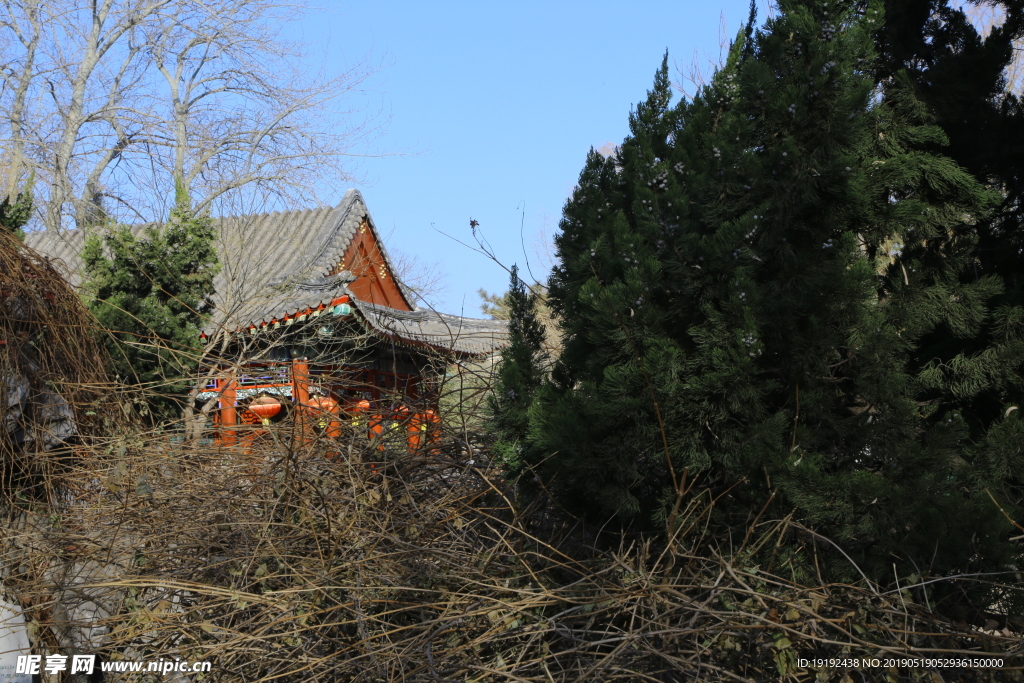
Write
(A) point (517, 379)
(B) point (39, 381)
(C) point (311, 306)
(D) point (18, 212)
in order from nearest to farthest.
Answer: (A) point (517, 379) < (B) point (39, 381) < (D) point (18, 212) < (C) point (311, 306)

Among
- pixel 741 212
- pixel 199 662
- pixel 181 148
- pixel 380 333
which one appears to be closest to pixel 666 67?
pixel 741 212

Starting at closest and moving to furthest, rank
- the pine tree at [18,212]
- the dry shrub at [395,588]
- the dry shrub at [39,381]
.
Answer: the dry shrub at [395,588] < the dry shrub at [39,381] < the pine tree at [18,212]

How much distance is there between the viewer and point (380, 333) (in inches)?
360

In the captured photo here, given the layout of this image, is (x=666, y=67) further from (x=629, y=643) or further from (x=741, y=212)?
(x=629, y=643)

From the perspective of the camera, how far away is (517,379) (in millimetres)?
2838

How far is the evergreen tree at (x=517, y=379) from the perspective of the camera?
110 inches

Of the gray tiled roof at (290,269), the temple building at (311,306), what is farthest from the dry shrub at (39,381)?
the gray tiled roof at (290,269)

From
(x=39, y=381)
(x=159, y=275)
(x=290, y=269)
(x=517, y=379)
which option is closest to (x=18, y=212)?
(x=159, y=275)

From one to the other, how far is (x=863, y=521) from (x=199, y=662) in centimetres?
211

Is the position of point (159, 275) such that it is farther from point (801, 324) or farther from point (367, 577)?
point (801, 324)

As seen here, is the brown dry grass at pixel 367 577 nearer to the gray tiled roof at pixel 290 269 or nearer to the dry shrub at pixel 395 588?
the dry shrub at pixel 395 588

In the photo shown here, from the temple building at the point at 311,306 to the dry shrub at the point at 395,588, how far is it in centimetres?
264

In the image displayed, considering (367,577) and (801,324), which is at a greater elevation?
(801,324)

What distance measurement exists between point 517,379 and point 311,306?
247 inches
